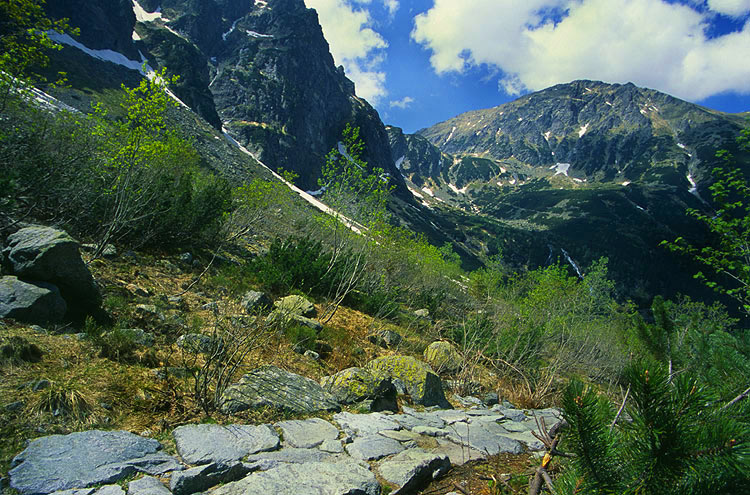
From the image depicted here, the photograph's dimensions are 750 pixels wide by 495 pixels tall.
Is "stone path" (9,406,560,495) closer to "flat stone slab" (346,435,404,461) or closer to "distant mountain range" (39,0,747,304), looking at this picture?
"flat stone slab" (346,435,404,461)

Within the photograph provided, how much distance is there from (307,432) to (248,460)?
0.84 metres

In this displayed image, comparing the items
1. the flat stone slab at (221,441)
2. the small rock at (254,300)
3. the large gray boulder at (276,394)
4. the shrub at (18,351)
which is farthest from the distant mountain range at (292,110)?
the flat stone slab at (221,441)

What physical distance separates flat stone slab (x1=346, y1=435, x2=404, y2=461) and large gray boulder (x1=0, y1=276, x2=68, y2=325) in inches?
174

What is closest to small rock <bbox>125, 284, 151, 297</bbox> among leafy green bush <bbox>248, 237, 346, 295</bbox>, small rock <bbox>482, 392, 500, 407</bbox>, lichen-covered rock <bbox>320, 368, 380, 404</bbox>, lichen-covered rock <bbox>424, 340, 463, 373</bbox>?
leafy green bush <bbox>248, 237, 346, 295</bbox>

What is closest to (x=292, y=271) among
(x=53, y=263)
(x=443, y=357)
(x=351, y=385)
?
(x=443, y=357)

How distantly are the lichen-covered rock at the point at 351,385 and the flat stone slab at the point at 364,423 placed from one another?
0.47 meters

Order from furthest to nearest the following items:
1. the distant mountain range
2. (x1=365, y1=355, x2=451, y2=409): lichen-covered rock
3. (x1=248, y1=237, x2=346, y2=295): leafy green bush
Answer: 1. the distant mountain range
2. (x1=248, y1=237, x2=346, y2=295): leafy green bush
3. (x1=365, y1=355, x2=451, y2=409): lichen-covered rock

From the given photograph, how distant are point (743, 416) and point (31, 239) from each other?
7596 millimetres

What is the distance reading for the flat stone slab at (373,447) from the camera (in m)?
3.15

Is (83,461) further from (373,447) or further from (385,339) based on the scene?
(385,339)

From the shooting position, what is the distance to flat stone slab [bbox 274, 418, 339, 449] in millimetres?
3223

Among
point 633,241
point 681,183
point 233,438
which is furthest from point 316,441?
point 681,183

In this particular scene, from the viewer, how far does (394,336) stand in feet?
32.2

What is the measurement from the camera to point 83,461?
2.41m
